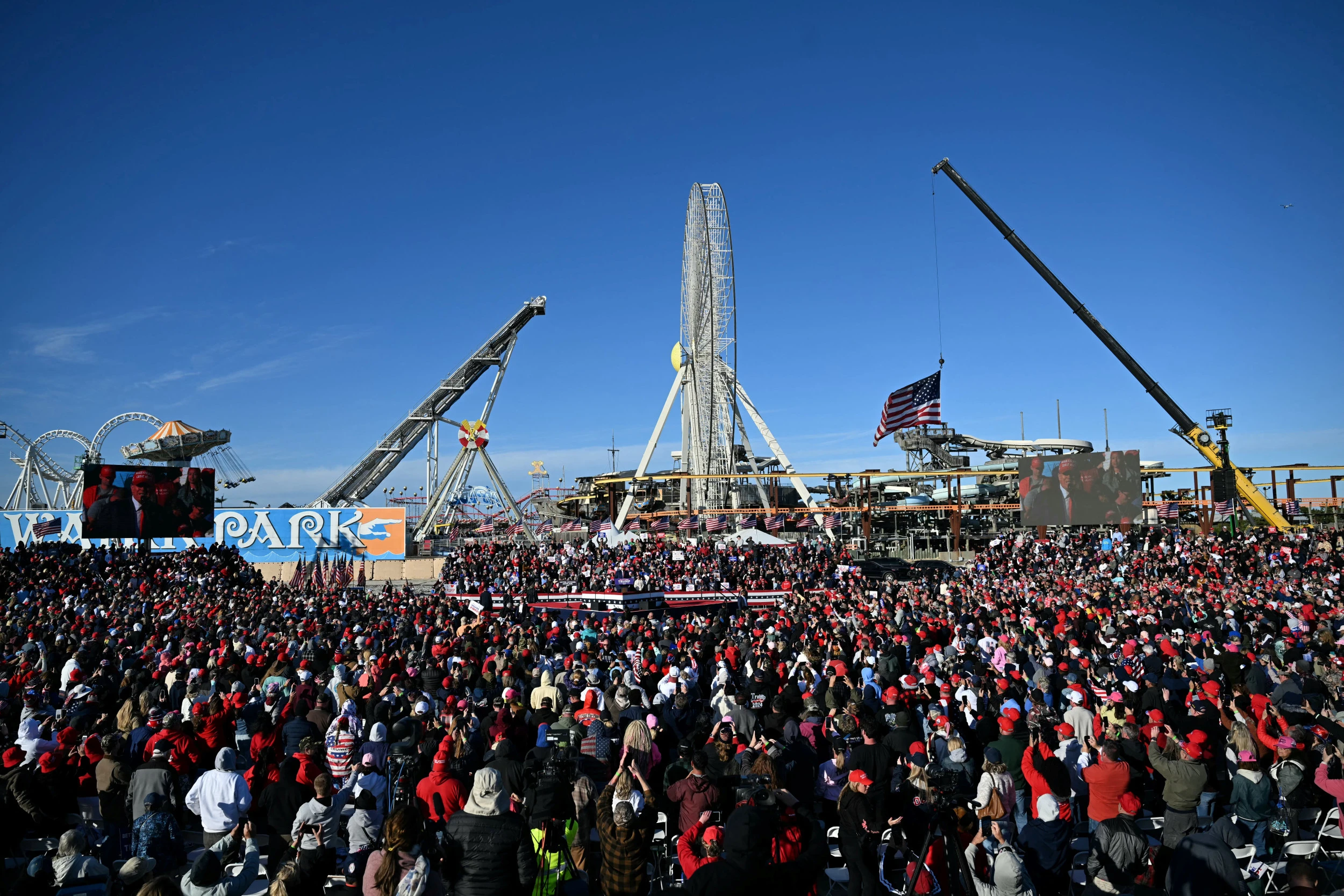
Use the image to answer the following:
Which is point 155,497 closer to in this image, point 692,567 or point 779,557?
point 692,567

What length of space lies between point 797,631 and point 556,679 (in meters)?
6.56

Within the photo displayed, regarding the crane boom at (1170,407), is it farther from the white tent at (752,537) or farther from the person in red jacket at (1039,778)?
the person in red jacket at (1039,778)

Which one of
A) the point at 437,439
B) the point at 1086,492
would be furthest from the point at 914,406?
the point at 437,439

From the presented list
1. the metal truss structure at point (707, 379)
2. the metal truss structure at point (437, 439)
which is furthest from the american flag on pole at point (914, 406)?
the metal truss structure at point (437, 439)

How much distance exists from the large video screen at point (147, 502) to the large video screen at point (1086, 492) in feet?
110

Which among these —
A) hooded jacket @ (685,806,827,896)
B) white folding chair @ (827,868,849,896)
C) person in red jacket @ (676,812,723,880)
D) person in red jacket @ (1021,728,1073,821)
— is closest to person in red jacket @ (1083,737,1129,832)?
person in red jacket @ (1021,728,1073,821)

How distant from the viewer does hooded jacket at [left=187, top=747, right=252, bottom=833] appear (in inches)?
269

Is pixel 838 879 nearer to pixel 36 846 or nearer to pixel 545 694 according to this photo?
pixel 545 694

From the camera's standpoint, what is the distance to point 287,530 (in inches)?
1634

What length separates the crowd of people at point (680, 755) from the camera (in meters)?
5.42

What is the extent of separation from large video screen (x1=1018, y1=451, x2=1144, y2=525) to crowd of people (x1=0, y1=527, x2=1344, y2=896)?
56.6ft

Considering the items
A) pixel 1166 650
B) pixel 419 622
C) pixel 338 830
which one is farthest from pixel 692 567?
pixel 338 830

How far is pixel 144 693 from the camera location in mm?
10492

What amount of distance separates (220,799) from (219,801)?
0.06 feet
